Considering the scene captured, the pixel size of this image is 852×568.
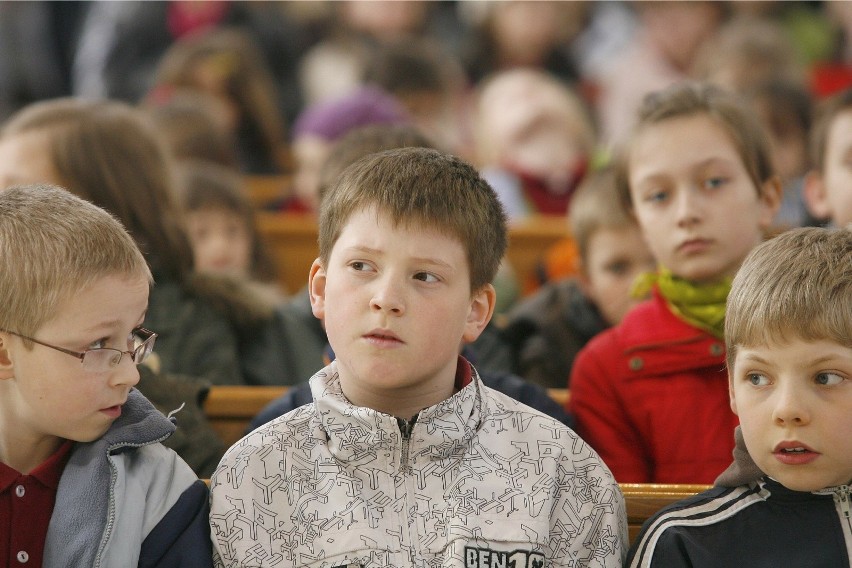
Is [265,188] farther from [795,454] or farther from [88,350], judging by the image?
[795,454]

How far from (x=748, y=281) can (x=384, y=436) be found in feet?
2.26

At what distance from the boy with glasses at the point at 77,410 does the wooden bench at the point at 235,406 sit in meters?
0.68

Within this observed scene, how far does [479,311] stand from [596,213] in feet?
4.66

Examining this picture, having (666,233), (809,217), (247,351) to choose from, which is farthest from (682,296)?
(809,217)

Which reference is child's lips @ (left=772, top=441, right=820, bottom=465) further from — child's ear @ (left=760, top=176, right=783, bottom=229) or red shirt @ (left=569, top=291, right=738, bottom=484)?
child's ear @ (left=760, top=176, right=783, bottom=229)

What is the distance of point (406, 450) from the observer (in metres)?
1.97

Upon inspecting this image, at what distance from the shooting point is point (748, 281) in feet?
6.54

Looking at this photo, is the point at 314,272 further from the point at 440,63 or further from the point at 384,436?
the point at 440,63

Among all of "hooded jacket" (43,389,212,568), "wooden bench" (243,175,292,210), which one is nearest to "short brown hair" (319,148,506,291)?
"hooded jacket" (43,389,212,568)

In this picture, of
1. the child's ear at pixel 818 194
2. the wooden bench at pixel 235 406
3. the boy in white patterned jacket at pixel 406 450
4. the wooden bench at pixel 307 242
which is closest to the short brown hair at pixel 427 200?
the boy in white patterned jacket at pixel 406 450

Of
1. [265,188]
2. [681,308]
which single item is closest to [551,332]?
[681,308]

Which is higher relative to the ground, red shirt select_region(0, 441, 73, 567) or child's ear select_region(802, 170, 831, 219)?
child's ear select_region(802, 170, 831, 219)

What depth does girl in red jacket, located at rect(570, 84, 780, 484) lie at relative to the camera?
2.52m

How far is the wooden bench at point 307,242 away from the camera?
4.59 meters
